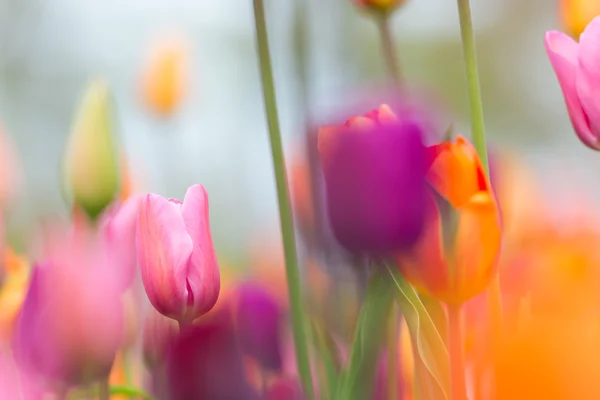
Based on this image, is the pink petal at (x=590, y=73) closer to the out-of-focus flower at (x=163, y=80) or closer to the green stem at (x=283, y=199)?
the green stem at (x=283, y=199)

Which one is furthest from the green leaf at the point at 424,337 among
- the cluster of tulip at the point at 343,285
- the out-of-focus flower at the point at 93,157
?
the out-of-focus flower at the point at 93,157

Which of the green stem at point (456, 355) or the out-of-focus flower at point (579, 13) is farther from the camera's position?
the out-of-focus flower at point (579, 13)

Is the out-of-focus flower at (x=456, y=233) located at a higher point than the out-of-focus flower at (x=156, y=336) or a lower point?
higher

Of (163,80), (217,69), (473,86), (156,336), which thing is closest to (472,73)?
(473,86)

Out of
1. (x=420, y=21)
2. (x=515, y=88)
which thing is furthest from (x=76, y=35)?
(x=515, y=88)

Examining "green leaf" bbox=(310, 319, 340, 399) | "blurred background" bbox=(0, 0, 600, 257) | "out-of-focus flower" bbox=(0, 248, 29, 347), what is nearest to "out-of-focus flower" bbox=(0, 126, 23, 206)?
"out-of-focus flower" bbox=(0, 248, 29, 347)

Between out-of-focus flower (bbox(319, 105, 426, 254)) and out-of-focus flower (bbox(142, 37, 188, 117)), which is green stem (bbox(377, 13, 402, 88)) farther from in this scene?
out-of-focus flower (bbox(142, 37, 188, 117))

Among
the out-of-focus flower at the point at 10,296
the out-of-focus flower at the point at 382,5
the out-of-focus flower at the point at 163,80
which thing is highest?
the out-of-focus flower at the point at 163,80
